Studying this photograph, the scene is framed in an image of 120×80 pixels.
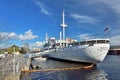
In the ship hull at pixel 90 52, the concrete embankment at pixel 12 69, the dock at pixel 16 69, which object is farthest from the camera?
the ship hull at pixel 90 52

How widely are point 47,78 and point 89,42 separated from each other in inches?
836

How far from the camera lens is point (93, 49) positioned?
46.4 meters

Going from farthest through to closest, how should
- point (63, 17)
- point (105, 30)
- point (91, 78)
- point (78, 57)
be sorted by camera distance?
point (63, 17)
point (78, 57)
point (105, 30)
point (91, 78)

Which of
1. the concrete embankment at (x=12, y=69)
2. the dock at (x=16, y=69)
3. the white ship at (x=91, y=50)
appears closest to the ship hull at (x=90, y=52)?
the white ship at (x=91, y=50)

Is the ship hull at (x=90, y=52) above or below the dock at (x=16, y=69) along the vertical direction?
above

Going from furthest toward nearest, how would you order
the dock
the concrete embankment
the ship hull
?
the ship hull → the dock → the concrete embankment

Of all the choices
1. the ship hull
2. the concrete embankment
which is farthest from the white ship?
the concrete embankment

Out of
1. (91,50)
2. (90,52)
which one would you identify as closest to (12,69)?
(91,50)

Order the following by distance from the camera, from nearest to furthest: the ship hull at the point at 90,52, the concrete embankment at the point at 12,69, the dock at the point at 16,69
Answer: the concrete embankment at the point at 12,69 → the dock at the point at 16,69 → the ship hull at the point at 90,52

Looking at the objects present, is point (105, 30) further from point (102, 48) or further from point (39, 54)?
point (39, 54)

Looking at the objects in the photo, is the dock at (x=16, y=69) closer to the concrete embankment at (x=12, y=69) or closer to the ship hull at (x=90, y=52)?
the concrete embankment at (x=12, y=69)

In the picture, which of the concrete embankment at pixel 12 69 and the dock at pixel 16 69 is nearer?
the concrete embankment at pixel 12 69

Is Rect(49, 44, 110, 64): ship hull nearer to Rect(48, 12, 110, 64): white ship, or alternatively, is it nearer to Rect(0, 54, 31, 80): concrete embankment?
Rect(48, 12, 110, 64): white ship

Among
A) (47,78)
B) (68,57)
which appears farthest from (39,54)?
(47,78)
